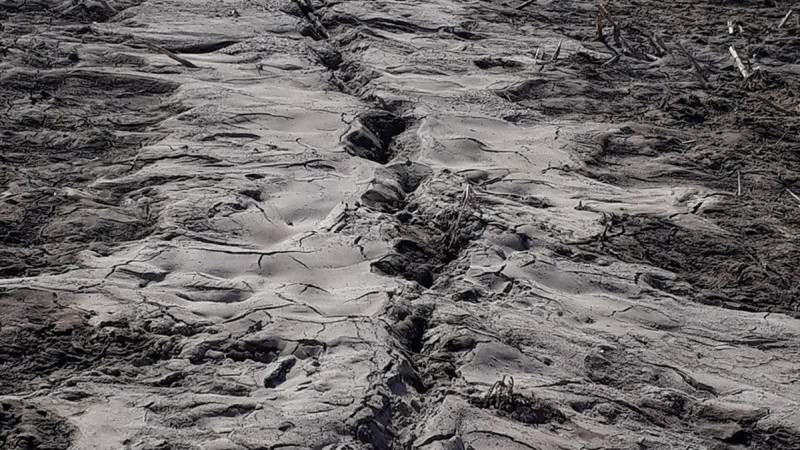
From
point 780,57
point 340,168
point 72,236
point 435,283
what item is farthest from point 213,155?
point 780,57

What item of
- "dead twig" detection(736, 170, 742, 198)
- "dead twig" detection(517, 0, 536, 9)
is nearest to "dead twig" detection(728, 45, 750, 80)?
"dead twig" detection(736, 170, 742, 198)

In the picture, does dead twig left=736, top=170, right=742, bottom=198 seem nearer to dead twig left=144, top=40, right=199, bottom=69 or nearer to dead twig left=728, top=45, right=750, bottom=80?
dead twig left=728, top=45, right=750, bottom=80

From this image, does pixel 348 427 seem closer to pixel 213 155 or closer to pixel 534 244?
pixel 534 244

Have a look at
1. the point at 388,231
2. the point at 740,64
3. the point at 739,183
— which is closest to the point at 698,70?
the point at 740,64

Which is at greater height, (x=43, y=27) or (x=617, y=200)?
(x=43, y=27)

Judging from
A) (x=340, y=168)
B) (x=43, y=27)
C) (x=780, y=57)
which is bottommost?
(x=780, y=57)

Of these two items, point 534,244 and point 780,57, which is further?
point 780,57

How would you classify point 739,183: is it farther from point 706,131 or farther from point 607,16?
point 607,16

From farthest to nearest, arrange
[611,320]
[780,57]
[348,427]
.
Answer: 1. [780,57]
2. [611,320]
3. [348,427]
